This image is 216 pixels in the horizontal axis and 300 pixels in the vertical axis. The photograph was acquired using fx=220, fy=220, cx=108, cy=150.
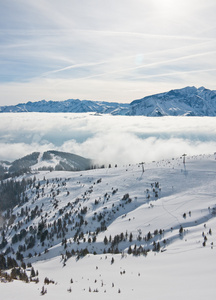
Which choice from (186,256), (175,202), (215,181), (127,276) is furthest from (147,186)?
(127,276)

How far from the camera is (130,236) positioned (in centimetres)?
9338

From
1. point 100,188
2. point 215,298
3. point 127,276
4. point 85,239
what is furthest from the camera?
point 100,188

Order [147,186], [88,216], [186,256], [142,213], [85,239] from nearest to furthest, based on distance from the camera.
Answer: [186,256], [85,239], [142,213], [88,216], [147,186]

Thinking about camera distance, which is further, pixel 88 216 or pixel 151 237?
pixel 88 216

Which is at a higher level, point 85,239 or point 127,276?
point 127,276

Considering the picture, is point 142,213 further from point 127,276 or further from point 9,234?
point 9,234

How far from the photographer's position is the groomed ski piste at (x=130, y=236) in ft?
106

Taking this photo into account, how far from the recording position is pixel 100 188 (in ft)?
550

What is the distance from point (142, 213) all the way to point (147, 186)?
35.5 meters

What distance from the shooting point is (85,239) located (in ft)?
325

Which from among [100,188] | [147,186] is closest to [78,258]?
[147,186]

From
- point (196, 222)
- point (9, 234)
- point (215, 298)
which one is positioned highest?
point (215, 298)

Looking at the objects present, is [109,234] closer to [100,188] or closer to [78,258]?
[78,258]

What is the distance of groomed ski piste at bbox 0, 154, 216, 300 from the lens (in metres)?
32.4
